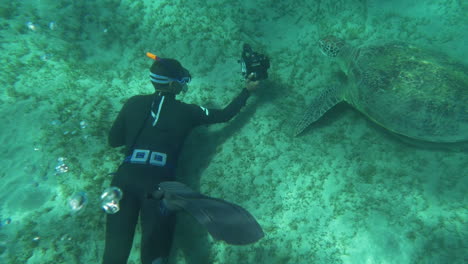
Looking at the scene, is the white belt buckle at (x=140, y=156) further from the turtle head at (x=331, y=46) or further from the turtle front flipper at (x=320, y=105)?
the turtle head at (x=331, y=46)

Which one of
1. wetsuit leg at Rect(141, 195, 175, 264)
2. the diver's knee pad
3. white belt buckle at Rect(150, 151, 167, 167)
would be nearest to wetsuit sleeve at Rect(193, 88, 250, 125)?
white belt buckle at Rect(150, 151, 167, 167)

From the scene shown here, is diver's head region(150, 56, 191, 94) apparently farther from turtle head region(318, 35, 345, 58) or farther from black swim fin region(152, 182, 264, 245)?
turtle head region(318, 35, 345, 58)

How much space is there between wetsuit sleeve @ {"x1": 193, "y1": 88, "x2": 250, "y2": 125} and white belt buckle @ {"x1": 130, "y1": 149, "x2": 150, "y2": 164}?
80 centimetres

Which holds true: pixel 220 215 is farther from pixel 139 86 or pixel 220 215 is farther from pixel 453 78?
pixel 453 78

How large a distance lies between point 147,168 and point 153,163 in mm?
87

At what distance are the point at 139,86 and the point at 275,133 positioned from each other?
8.43 feet

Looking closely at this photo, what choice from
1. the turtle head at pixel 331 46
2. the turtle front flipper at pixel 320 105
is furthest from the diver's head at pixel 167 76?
the turtle head at pixel 331 46

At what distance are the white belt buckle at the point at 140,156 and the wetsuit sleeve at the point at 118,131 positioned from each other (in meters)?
0.54

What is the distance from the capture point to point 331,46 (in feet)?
13.2

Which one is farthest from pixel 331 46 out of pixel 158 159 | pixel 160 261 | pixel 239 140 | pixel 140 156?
pixel 160 261

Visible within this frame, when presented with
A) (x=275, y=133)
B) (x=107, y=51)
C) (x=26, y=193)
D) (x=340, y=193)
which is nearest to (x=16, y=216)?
(x=26, y=193)

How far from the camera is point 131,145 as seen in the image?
2875 mm

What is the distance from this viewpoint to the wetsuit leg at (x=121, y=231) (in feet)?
8.00

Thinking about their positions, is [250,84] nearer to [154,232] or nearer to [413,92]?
[413,92]
